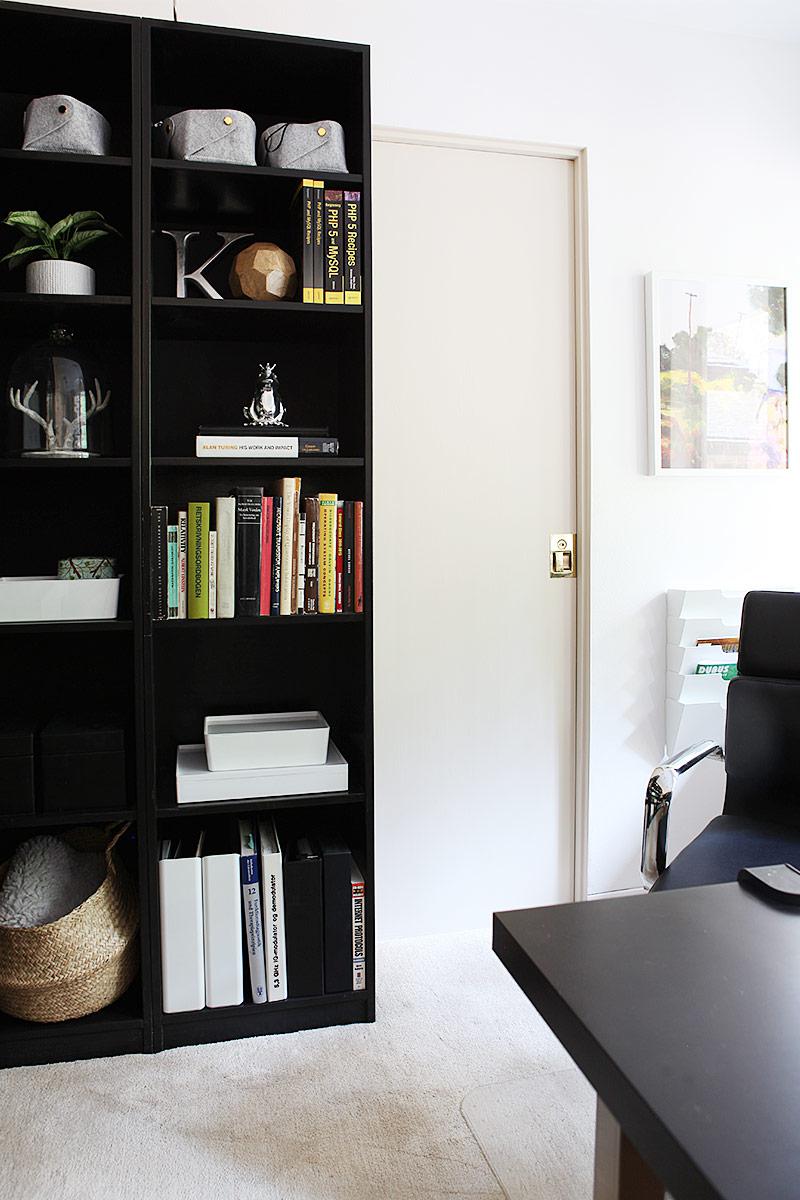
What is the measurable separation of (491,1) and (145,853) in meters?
2.31

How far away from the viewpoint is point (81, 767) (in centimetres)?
197

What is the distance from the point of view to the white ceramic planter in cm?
192

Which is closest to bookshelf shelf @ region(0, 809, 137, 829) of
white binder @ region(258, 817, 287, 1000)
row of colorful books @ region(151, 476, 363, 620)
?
white binder @ region(258, 817, 287, 1000)

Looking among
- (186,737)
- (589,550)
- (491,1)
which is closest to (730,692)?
(589,550)

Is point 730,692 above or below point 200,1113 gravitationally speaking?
above

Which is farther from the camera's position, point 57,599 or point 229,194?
point 229,194

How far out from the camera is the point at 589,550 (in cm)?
262

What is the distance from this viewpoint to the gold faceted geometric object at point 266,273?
2057 mm

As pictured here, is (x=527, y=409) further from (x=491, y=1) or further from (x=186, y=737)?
(x=186, y=737)

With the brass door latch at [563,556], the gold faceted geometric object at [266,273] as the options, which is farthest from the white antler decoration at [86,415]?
the brass door latch at [563,556]

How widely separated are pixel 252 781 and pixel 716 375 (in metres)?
1.72

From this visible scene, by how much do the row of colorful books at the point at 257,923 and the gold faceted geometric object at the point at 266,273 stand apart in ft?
4.09

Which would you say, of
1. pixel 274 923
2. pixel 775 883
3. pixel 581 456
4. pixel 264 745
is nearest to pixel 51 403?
pixel 264 745

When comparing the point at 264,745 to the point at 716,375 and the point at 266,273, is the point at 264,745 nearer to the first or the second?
the point at 266,273
